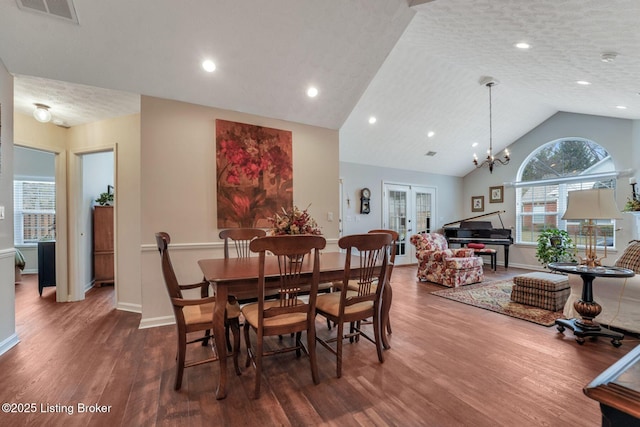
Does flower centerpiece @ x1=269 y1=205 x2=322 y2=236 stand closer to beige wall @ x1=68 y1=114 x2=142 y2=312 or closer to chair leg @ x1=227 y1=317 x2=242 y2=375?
chair leg @ x1=227 y1=317 x2=242 y2=375

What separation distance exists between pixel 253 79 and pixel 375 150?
3583 millimetres

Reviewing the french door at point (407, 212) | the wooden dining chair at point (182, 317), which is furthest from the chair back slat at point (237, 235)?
the french door at point (407, 212)

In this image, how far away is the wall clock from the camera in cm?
644

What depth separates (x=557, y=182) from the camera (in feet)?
20.6

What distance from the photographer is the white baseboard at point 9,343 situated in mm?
2407

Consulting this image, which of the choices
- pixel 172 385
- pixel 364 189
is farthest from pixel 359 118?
pixel 172 385

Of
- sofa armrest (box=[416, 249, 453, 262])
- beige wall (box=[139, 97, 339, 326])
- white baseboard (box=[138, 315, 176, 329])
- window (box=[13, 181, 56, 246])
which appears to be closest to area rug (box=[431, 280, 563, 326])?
sofa armrest (box=[416, 249, 453, 262])

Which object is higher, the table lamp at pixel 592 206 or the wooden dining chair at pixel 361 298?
the table lamp at pixel 592 206

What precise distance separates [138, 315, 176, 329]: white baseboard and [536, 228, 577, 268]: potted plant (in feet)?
22.7

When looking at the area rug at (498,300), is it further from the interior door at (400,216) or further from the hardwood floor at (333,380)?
→ the interior door at (400,216)

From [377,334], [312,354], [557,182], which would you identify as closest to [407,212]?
[557,182]

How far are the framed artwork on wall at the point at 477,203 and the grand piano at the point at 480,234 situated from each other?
0.88ft

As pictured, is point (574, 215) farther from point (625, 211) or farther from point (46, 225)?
point (46, 225)

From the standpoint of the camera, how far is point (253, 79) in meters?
3.19
